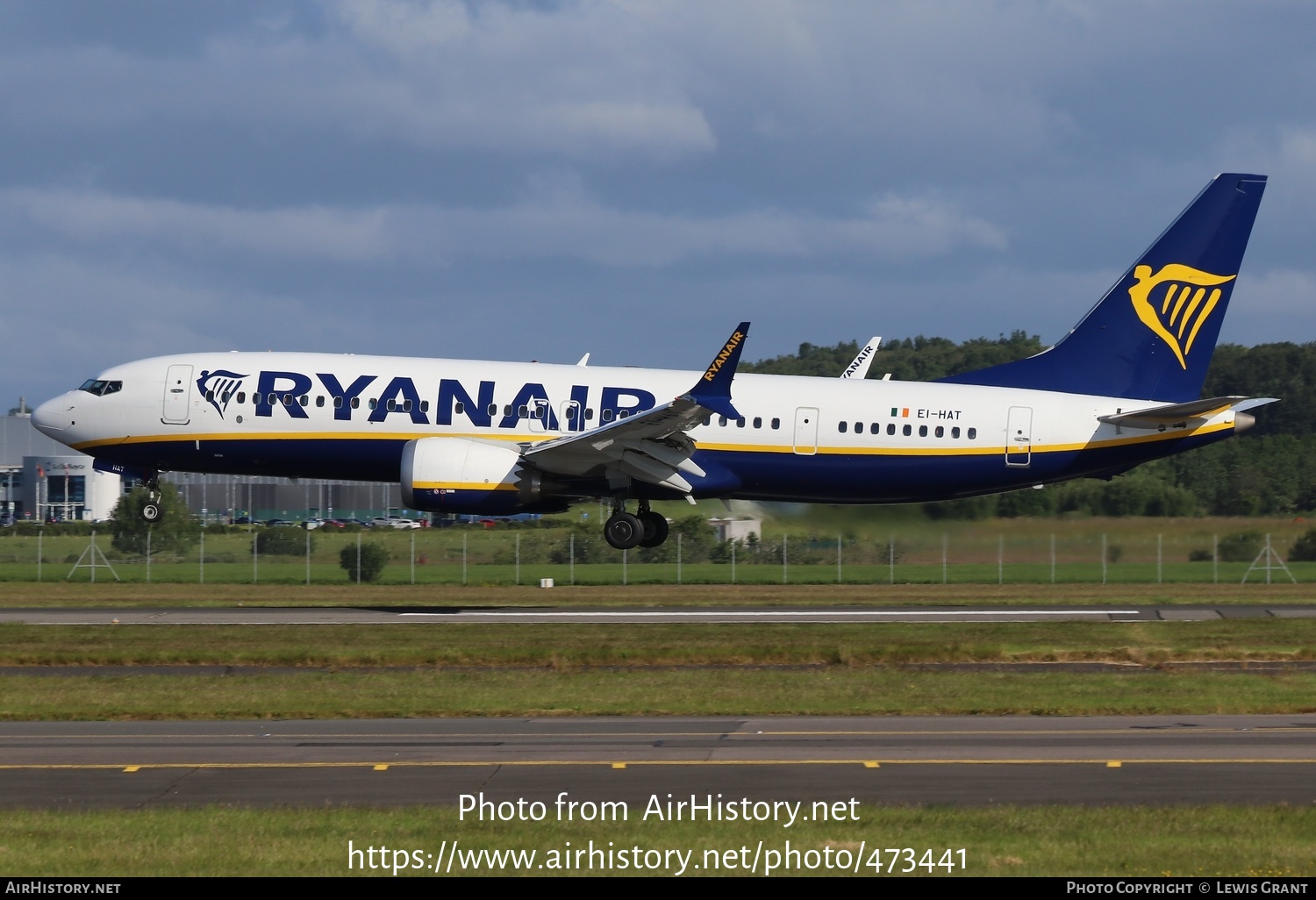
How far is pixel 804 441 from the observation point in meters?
35.8

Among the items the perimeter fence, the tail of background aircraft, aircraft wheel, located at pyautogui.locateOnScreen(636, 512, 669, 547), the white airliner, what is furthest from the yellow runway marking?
the perimeter fence

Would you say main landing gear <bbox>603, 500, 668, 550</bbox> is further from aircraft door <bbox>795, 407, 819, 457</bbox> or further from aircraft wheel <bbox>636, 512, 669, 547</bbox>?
aircraft door <bbox>795, 407, 819, 457</bbox>

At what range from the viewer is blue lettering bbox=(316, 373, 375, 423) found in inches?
1390

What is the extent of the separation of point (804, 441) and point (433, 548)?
962 inches

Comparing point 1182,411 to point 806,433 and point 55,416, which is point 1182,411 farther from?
point 55,416

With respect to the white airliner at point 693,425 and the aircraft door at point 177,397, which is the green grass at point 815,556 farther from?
the aircraft door at point 177,397

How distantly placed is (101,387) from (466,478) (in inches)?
402

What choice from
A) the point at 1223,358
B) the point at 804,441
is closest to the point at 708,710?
the point at 804,441

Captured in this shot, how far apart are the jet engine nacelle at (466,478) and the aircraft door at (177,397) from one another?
19.5 ft

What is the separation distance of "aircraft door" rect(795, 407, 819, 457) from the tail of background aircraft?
4.91 meters

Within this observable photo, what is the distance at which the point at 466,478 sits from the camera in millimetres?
33625

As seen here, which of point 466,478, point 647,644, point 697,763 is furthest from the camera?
point 466,478

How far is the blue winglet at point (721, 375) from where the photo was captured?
31.4 m

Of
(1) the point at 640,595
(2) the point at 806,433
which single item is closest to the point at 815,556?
(1) the point at 640,595
